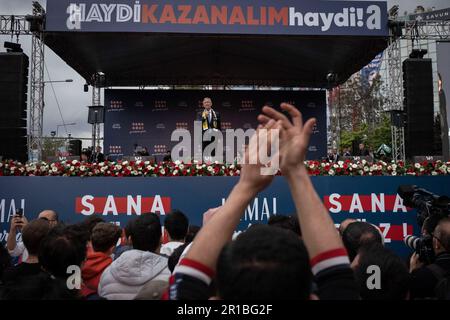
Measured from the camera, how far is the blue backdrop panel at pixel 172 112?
18125 mm

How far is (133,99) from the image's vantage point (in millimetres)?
18328

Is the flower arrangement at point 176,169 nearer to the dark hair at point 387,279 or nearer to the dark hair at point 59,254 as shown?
the dark hair at point 59,254

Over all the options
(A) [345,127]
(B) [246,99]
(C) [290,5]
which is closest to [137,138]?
(B) [246,99]

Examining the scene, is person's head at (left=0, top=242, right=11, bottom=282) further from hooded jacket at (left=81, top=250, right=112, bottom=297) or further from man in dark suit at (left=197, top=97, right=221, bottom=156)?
man in dark suit at (left=197, top=97, right=221, bottom=156)

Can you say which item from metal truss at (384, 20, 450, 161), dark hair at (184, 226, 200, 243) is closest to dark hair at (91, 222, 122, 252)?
dark hair at (184, 226, 200, 243)

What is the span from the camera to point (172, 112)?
18297mm

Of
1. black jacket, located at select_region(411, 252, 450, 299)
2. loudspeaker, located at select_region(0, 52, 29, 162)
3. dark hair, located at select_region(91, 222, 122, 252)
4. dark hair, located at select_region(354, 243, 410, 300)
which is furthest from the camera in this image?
loudspeaker, located at select_region(0, 52, 29, 162)

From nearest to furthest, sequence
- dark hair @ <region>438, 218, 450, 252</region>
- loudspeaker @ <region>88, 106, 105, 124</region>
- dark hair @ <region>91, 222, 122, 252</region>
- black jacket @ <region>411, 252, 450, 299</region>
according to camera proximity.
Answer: black jacket @ <region>411, 252, 450, 299</region>
dark hair @ <region>438, 218, 450, 252</region>
dark hair @ <region>91, 222, 122, 252</region>
loudspeaker @ <region>88, 106, 105, 124</region>

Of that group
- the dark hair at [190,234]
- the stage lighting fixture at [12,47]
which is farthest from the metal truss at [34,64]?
the dark hair at [190,234]

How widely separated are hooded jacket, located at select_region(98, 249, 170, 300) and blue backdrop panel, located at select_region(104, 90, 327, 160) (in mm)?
15569

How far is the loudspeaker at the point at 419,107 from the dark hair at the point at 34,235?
38.9ft

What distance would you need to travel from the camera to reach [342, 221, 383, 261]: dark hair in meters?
2.91

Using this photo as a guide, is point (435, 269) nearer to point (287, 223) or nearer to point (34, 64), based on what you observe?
point (287, 223)
